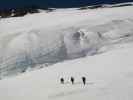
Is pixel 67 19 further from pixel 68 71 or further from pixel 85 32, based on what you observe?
pixel 68 71

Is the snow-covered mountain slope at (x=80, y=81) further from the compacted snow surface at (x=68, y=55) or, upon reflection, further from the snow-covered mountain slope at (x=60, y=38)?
the snow-covered mountain slope at (x=60, y=38)

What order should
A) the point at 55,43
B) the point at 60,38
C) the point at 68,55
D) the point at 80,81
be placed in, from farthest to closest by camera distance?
the point at 60,38, the point at 55,43, the point at 68,55, the point at 80,81

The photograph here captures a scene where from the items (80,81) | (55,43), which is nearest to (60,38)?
(55,43)

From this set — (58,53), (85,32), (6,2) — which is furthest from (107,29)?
(6,2)

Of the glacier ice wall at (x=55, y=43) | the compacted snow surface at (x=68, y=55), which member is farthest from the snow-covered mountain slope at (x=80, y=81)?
the glacier ice wall at (x=55, y=43)

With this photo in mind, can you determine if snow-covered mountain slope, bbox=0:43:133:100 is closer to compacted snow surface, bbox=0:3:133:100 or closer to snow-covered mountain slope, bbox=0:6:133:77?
compacted snow surface, bbox=0:3:133:100

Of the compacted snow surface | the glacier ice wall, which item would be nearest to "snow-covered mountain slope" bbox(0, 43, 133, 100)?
the compacted snow surface

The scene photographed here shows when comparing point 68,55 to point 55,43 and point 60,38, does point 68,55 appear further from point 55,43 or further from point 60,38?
point 60,38
